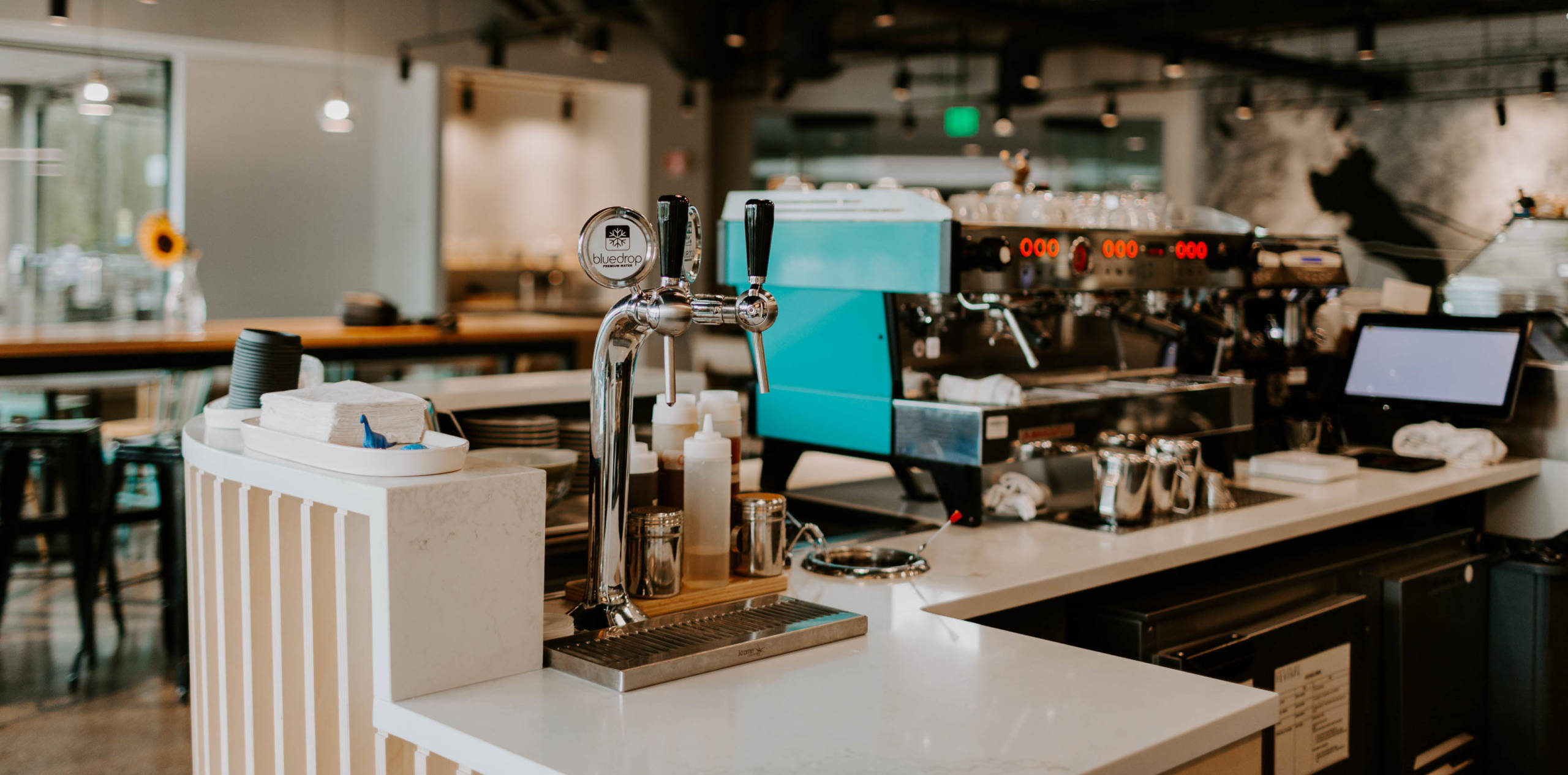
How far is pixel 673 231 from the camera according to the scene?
59.6 inches

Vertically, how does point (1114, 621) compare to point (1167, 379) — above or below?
below

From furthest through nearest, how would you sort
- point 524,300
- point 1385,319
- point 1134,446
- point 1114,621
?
1. point 524,300
2. point 1385,319
3. point 1134,446
4. point 1114,621

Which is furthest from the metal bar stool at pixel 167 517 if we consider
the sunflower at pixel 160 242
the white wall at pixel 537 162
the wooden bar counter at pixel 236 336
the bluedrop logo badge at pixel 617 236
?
the white wall at pixel 537 162

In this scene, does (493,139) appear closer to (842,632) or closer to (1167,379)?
(1167,379)

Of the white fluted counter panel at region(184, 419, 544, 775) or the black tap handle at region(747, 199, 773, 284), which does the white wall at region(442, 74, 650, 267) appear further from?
the black tap handle at region(747, 199, 773, 284)

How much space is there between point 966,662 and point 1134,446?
1215 millimetres

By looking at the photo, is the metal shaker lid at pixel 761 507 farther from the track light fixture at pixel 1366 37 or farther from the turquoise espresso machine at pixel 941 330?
the track light fixture at pixel 1366 37

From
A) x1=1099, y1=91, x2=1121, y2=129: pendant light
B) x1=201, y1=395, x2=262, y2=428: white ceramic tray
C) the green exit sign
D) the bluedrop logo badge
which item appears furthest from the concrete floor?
the green exit sign

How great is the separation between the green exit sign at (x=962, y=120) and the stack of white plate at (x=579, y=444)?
8.47 meters

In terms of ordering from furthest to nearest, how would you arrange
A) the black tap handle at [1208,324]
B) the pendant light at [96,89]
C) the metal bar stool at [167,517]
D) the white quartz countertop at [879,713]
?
the pendant light at [96,89] < the metal bar stool at [167,517] < the black tap handle at [1208,324] < the white quartz countertop at [879,713]

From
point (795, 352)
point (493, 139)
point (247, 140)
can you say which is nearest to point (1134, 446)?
point (795, 352)

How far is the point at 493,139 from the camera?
30.1ft

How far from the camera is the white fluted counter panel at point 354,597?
1.38 m

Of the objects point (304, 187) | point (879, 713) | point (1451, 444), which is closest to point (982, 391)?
point (879, 713)
